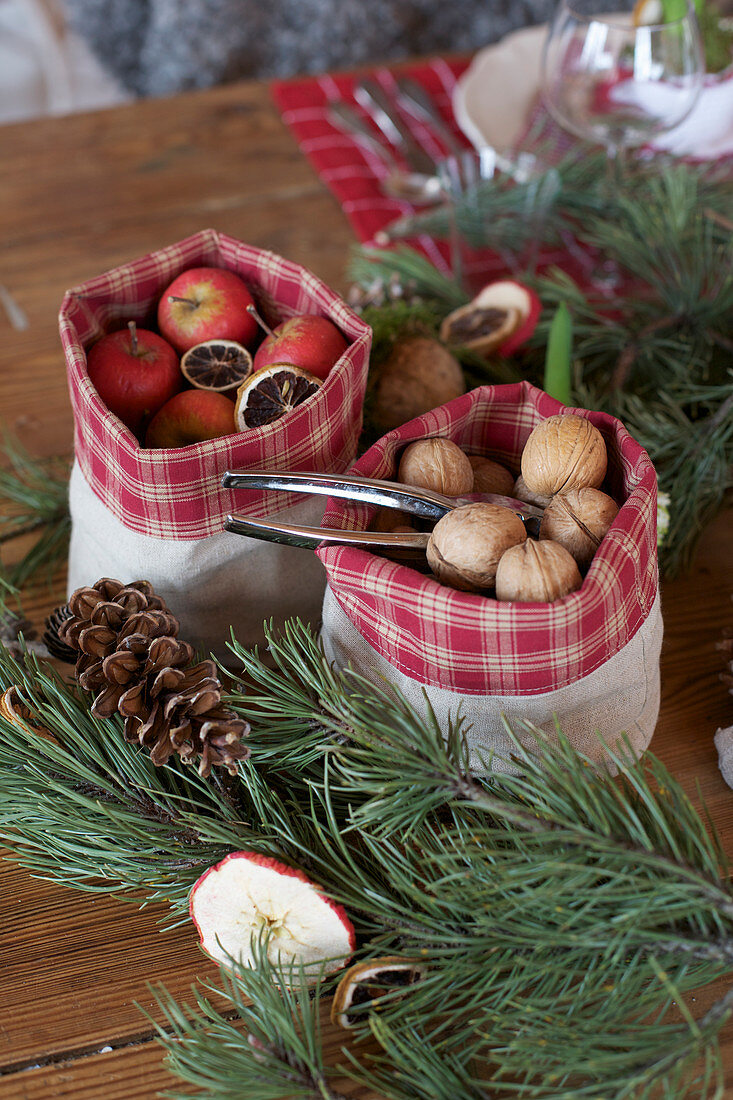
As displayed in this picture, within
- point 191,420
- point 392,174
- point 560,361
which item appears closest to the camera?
point 191,420

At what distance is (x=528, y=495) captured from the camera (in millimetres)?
398

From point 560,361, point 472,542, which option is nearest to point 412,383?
point 560,361

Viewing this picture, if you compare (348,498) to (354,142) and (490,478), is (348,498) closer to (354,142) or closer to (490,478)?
(490,478)

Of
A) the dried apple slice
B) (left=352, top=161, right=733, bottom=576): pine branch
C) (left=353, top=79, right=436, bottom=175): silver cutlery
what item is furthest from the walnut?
(left=353, top=79, right=436, bottom=175): silver cutlery

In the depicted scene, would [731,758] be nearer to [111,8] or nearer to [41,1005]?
[41,1005]

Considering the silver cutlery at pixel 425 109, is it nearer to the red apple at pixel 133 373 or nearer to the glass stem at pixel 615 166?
the glass stem at pixel 615 166

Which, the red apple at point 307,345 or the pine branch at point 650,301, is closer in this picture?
the red apple at point 307,345

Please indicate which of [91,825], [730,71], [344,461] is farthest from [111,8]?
[91,825]

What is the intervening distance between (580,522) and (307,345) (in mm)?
159

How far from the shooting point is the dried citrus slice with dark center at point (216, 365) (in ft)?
1.49

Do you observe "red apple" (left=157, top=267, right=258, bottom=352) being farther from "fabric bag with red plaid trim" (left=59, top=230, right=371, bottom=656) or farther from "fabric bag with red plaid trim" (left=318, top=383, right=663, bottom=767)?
"fabric bag with red plaid trim" (left=318, top=383, right=663, bottom=767)

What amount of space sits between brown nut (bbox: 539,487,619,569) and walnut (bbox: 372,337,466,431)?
0.17 metres

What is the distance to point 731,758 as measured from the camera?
16.9 inches

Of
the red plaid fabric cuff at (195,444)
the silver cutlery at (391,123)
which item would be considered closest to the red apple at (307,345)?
the red plaid fabric cuff at (195,444)
